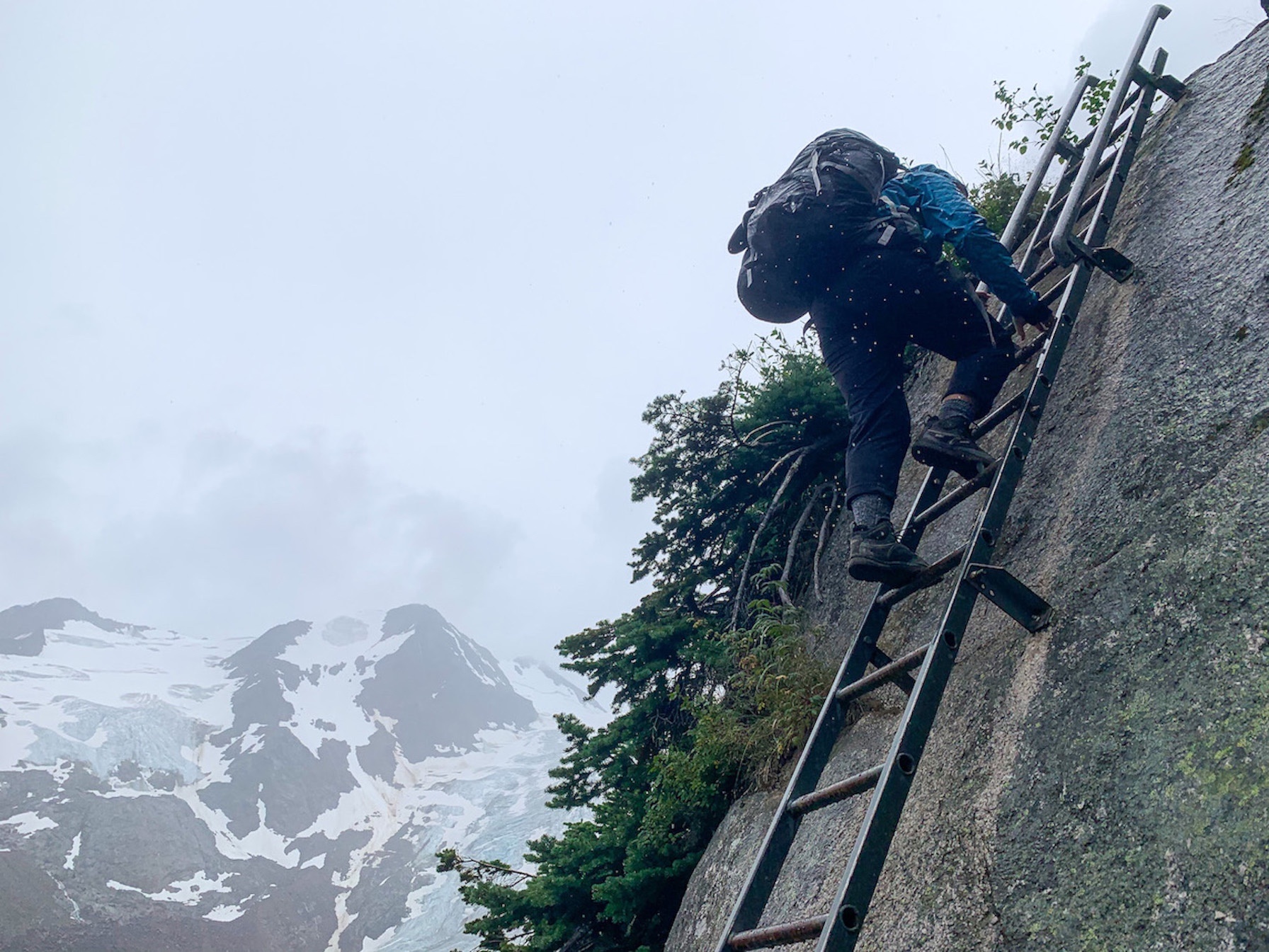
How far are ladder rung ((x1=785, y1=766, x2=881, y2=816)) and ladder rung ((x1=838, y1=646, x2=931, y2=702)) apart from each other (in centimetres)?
33

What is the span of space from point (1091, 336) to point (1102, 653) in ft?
5.63

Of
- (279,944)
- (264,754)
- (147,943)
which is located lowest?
(279,944)

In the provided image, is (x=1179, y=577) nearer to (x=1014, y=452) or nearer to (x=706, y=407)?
(x=1014, y=452)

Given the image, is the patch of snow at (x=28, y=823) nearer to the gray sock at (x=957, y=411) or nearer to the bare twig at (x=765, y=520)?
the bare twig at (x=765, y=520)

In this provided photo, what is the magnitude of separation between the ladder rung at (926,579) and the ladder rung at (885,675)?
36cm

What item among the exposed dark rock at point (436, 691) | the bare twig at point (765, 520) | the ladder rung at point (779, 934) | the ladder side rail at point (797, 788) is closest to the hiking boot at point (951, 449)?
the ladder side rail at point (797, 788)

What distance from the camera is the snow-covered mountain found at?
6794 centimetres

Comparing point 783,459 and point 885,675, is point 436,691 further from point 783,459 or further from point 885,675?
point 885,675

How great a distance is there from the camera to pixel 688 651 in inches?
223

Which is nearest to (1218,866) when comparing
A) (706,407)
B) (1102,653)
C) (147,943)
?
(1102,653)

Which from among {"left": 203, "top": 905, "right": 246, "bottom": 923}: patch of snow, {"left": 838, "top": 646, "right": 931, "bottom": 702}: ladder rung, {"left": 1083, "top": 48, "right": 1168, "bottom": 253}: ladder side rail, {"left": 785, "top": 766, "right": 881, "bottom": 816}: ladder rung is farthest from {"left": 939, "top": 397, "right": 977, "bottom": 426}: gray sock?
{"left": 203, "top": 905, "right": 246, "bottom": 923}: patch of snow

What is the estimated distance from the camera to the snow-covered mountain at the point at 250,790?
67938mm

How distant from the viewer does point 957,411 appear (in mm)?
3219

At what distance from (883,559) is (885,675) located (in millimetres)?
510
